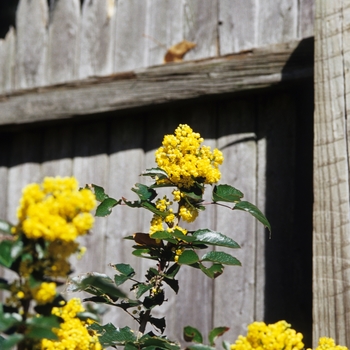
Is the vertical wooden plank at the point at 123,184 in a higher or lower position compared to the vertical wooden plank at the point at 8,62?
lower

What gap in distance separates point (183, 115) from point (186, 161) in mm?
1184

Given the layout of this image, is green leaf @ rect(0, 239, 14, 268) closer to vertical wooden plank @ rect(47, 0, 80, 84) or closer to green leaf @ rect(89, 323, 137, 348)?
green leaf @ rect(89, 323, 137, 348)

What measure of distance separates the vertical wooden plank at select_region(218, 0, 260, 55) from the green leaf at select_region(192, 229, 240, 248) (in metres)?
1.18

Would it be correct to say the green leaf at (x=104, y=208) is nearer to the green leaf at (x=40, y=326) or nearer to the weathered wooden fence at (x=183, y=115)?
the green leaf at (x=40, y=326)

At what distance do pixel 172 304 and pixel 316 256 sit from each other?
749 mm

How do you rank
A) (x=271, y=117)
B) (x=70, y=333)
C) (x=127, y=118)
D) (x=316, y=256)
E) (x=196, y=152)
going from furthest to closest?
(x=127, y=118) < (x=271, y=117) < (x=316, y=256) < (x=196, y=152) < (x=70, y=333)

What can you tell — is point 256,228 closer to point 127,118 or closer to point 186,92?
point 186,92

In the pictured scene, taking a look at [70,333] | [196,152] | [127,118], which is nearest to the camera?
[70,333]

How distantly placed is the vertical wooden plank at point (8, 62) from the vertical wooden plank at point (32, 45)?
40 millimetres

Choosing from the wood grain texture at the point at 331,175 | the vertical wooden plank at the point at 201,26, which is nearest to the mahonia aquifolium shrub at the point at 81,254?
the wood grain texture at the point at 331,175

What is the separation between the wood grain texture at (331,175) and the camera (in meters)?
1.70

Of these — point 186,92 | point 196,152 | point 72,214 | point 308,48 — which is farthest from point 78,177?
point 72,214

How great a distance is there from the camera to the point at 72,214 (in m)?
0.88

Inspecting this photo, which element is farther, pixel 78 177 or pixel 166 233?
pixel 78 177
